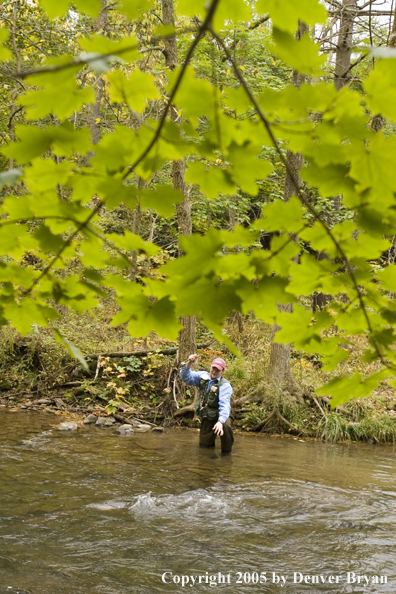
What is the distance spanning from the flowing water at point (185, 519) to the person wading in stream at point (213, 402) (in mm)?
226

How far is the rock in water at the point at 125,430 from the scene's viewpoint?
7.82 m

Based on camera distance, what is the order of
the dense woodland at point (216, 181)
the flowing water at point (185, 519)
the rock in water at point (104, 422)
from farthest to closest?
1. the rock in water at point (104, 422)
2. the flowing water at point (185, 519)
3. the dense woodland at point (216, 181)

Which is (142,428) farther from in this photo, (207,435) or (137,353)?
(137,353)

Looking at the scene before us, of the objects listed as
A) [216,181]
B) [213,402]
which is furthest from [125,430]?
[216,181]

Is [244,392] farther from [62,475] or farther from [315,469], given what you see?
[62,475]

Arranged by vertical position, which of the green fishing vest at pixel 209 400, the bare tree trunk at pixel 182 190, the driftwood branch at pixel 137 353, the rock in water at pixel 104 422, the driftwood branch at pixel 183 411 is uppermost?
the bare tree trunk at pixel 182 190

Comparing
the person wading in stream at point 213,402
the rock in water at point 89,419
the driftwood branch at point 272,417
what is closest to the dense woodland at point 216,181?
the person wading in stream at point 213,402

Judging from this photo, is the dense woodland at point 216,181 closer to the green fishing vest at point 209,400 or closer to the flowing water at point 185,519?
the flowing water at point 185,519

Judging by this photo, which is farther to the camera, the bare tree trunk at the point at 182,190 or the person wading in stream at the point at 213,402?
the bare tree trunk at the point at 182,190

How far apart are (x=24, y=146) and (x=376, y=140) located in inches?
26.2

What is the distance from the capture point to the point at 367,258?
106 centimetres

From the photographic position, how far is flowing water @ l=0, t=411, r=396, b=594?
129 inches

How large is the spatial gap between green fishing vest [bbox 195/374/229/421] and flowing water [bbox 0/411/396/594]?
0.52 metres

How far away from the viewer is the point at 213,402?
22.8ft
